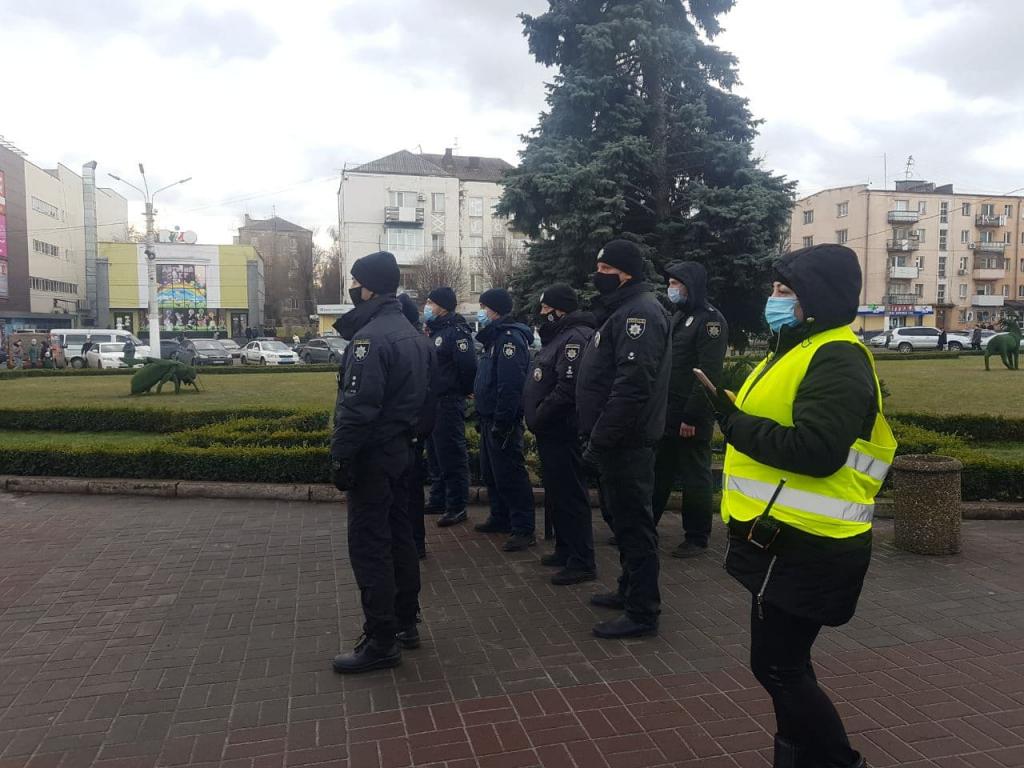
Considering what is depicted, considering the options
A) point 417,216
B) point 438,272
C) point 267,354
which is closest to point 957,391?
point 267,354

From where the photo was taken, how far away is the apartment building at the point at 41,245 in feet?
175

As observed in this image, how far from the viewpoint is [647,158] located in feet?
39.7

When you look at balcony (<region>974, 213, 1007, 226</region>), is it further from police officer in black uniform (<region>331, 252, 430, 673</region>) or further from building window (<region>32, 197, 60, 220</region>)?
police officer in black uniform (<region>331, 252, 430, 673</region>)

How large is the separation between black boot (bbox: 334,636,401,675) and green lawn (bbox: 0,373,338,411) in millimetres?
9398

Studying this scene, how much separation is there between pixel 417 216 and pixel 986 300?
167 ft

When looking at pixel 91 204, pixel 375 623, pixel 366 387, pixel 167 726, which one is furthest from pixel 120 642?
pixel 91 204

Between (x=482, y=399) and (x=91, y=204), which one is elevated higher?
(x=91, y=204)

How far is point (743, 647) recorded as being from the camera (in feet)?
13.2

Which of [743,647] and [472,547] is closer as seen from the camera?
[743,647]

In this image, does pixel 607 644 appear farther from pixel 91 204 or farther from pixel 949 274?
pixel 949 274

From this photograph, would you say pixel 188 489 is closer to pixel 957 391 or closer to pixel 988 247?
pixel 957 391

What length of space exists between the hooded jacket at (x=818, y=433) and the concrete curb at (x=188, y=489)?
4.71 meters

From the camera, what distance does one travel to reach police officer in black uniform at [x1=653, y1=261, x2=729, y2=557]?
17.4 ft

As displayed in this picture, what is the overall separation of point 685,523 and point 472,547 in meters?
1.60
